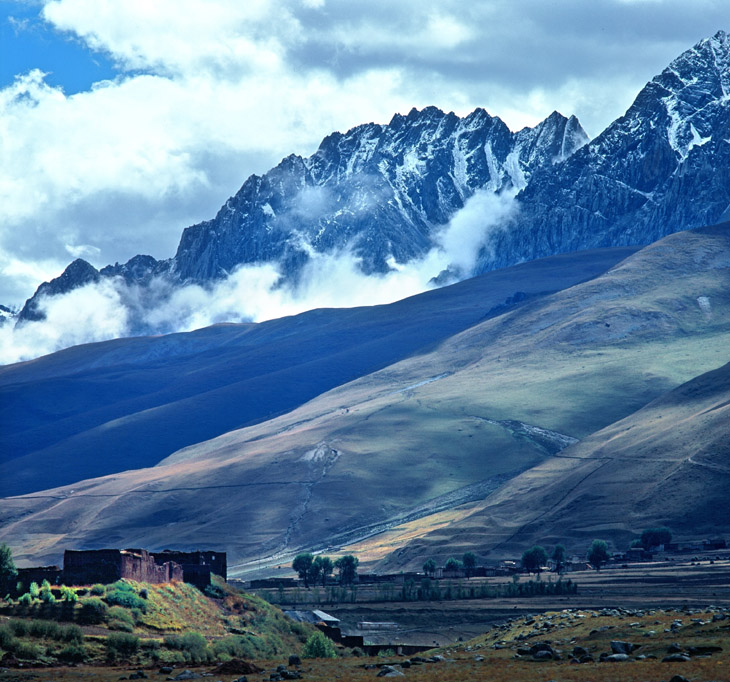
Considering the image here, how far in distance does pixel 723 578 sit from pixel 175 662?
101414 millimetres

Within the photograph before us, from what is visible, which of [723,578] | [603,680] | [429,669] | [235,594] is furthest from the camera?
[723,578]

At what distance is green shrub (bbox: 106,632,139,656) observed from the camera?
4847 cm

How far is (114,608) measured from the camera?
53125 millimetres

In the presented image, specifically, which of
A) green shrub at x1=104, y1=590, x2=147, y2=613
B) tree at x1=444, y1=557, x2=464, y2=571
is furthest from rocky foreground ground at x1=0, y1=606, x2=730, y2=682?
tree at x1=444, y1=557, x2=464, y2=571

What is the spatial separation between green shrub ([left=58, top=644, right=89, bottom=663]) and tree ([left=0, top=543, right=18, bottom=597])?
34.2 ft

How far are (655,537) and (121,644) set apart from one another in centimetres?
13768

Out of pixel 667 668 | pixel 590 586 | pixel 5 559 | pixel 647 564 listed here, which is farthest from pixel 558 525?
pixel 667 668

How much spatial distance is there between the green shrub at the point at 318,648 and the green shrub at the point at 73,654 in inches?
623

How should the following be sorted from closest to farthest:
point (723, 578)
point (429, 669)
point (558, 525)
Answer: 1. point (429, 669)
2. point (723, 578)
3. point (558, 525)

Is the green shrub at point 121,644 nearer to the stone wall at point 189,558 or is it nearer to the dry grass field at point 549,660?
the dry grass field at point 549,660

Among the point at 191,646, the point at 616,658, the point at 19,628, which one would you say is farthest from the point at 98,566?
the point at 616,658

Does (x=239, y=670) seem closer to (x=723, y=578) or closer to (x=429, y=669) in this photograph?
(x=429, y=669)

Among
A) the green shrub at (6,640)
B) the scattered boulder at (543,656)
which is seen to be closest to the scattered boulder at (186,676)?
the green shrub at (6,640)

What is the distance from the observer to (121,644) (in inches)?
1916
